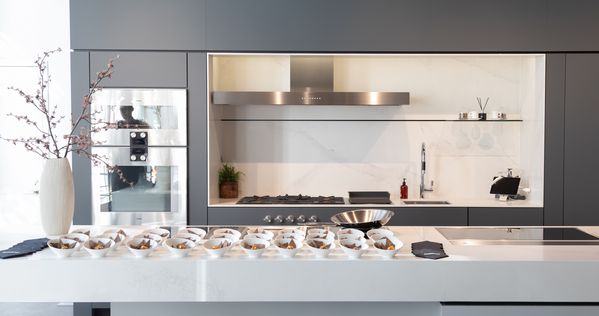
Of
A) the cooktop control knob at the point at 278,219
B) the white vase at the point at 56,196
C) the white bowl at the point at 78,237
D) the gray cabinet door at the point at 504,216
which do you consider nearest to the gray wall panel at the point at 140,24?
the cooktop control knob at the point at 278,219

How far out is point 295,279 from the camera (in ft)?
6.11

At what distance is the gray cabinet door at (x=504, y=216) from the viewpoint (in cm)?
363

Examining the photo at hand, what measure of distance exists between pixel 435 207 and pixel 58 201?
2512 millimetres

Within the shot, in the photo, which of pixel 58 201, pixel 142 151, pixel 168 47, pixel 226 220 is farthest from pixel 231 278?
pixel 168 47

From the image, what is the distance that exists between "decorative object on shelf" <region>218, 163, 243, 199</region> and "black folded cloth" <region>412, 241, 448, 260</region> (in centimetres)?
218

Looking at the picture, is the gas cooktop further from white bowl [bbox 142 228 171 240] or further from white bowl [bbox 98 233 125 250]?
white bowl [bbox 98 233 125 250]

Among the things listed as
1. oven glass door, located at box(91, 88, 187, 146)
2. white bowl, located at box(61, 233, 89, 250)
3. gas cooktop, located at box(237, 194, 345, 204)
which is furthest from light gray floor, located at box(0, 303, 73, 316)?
white bowl, located at box(61, 233, 89, 250)

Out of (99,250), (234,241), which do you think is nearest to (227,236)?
(234,241)

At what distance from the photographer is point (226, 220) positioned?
11.9 feet

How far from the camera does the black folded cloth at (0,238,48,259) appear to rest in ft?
6.26

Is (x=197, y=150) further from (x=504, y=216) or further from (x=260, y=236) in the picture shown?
(x=504, y=216)

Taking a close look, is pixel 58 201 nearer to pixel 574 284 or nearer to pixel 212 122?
pixel 212 122

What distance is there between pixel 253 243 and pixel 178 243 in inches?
12.0

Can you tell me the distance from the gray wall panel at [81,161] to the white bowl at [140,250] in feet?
5.88
